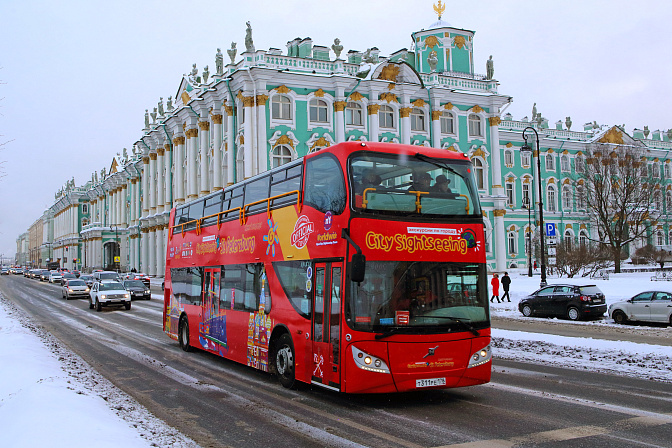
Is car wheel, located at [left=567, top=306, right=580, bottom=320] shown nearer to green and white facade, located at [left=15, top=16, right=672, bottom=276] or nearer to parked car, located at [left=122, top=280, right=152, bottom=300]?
green and white facade, located at [left=15, top=16, right=672, bottom=276]

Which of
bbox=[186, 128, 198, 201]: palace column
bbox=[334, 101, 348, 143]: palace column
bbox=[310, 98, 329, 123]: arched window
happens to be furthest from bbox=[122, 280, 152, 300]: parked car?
bbox=[334, 101, 348, 143]: palace column

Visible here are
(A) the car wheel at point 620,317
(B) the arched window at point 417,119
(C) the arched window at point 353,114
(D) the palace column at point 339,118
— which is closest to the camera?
(A) the car wheel at point 620,317

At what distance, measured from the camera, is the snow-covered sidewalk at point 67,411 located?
652 centimetres

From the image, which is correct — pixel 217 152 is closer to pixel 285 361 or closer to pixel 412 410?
pixel 285 361

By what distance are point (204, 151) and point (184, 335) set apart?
39.9 meters

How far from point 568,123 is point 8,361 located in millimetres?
73677

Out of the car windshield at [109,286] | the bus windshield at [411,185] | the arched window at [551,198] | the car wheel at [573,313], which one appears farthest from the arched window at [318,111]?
the bus windshield at [411,185]

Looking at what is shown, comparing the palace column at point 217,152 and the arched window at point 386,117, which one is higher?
the arched window at point 386,117

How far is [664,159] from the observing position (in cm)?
7862

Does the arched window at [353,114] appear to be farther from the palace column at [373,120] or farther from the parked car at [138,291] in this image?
the parked car at [138,291]

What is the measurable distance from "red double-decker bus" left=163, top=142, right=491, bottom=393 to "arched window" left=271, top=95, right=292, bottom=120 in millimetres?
35547

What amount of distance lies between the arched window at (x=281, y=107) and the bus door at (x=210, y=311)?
108ft

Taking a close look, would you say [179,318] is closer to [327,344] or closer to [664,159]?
[327,344]

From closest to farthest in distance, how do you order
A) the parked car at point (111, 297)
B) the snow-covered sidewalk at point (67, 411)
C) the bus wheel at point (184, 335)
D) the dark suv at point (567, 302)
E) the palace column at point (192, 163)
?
the snow-covered sidewalk at point (67, 411) → the bus wheel at point (184, 335) → the dark suv at point (567, 302) → the parked car at point (111, 297) → the palace column at point (192, 163)
